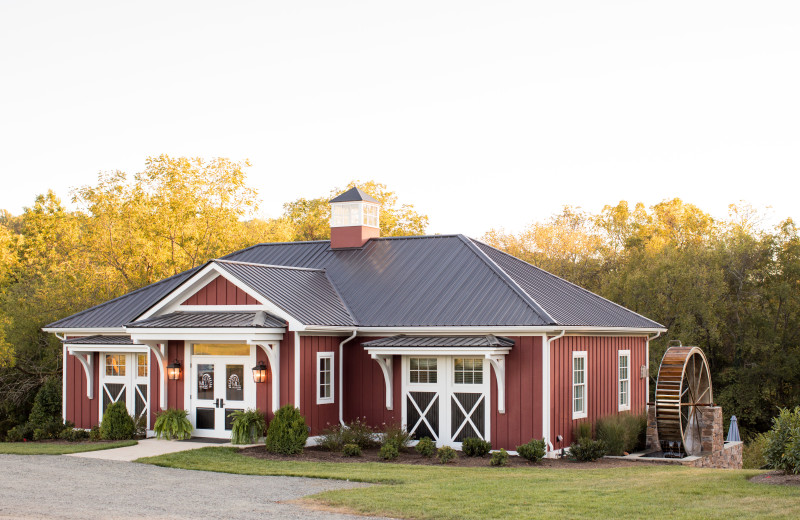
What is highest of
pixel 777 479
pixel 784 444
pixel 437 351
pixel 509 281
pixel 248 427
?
pixel 509 281

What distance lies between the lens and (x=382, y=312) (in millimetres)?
19859

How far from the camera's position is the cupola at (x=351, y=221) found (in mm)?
23562

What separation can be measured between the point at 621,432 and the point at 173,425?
9661 millimetres

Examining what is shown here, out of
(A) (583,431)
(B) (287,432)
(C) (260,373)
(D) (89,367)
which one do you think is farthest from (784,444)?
(D) (89,367)

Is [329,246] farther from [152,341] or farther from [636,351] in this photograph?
[636,351]

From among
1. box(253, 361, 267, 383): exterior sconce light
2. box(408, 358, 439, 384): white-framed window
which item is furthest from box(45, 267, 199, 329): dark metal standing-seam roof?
box(408, 358, 439, 384): white-framed window

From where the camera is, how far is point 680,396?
19.2m

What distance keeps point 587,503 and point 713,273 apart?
25666 millimetres

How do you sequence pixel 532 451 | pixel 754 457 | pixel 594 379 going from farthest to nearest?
pixel 754 457 < pixel 594 379 < pixel 532 451

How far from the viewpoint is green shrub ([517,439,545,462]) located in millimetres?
16891

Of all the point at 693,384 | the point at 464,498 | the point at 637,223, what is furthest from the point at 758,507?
the point at 637,223

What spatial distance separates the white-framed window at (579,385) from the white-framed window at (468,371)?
2139 millimetres

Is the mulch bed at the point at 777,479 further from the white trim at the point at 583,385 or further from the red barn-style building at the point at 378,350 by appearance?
the white trim at the point at 583,385

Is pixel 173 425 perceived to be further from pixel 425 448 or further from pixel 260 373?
pixel 425 448
